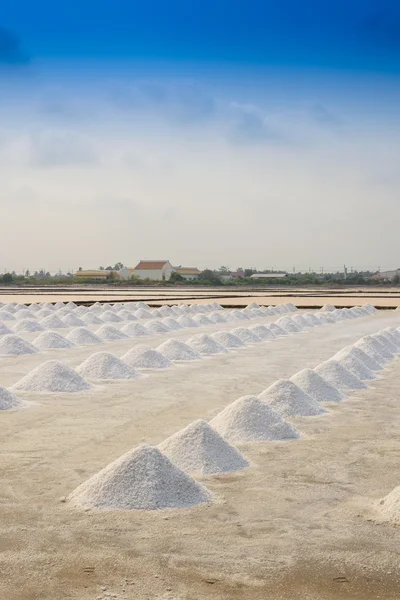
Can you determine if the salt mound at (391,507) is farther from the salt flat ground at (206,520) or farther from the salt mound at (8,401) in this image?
the salt mound at (8,401)

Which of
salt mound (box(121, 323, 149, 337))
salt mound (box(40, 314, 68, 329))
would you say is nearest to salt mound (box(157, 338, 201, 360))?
salt mound (box(121, 323, 149, 337))

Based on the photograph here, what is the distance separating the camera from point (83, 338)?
14117 mm

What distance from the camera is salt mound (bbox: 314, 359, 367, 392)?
28.3 ft

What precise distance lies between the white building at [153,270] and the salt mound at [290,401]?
8708 centimetres

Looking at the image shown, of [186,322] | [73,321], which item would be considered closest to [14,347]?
[73,321]

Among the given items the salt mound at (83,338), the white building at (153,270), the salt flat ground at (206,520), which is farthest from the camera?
the white building at (153,270)

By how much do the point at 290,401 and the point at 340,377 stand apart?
1.87 metres

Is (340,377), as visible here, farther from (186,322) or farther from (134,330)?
(186,322)

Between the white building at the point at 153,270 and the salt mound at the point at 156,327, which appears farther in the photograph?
the white building at the point at 153,270

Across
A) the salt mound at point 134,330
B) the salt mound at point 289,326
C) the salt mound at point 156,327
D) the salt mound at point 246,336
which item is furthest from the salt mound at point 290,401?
the salt mound at point 289,326

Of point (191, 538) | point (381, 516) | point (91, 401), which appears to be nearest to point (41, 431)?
point (91, 401)

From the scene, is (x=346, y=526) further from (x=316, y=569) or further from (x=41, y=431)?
(x=41, y=431)

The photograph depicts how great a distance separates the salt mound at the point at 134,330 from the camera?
52.1ft

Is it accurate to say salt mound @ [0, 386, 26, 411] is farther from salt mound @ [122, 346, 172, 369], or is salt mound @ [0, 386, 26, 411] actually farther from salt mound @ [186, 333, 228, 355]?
salt mound @ [186, 333, 228, 355]
